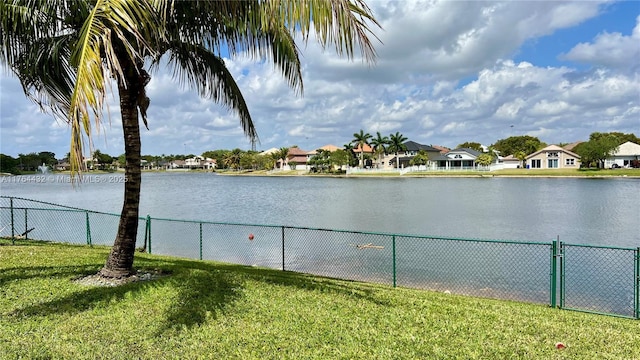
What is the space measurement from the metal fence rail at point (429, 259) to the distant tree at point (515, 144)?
376ft

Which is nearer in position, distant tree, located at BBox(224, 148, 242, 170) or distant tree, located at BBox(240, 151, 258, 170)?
distant tree, located at BBox(240, 151, 258, 170)

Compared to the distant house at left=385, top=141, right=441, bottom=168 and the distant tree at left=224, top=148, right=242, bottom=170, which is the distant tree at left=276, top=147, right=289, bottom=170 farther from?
the distant house at left=385, top=141, right=441, bottom=168

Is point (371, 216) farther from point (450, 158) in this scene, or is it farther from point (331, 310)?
point (450, 158)

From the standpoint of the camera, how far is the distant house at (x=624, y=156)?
→ 279ft

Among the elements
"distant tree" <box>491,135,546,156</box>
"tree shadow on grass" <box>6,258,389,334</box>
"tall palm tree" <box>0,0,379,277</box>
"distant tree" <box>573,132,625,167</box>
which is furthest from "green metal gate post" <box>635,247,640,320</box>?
"distant tree" <box>491,135,546,156</box>

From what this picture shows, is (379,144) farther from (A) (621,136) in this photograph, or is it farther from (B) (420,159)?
(A) (621,136)

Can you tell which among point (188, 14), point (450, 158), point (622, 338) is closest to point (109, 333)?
point (188, 14)

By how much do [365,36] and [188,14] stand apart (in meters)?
3.45

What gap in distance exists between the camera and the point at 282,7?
14.9 ft

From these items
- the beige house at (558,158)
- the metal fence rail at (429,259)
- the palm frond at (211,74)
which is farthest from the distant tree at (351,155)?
the palm frond at (211,74)

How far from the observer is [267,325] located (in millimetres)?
5473

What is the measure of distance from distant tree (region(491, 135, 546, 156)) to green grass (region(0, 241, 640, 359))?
124898 mm

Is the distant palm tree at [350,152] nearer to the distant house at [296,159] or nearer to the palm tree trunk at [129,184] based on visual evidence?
the distant house at [296,159]

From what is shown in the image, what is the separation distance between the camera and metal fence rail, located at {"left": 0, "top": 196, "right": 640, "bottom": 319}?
10.3m
